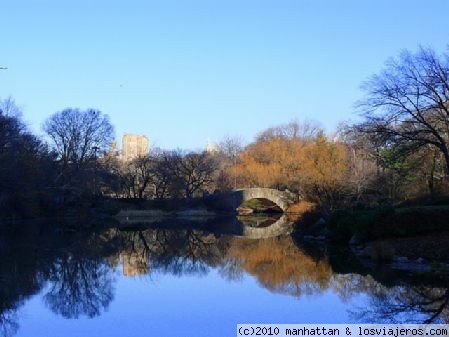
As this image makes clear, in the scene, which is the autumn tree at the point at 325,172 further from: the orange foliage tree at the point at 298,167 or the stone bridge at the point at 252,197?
the stone bridge at the point at 252,197

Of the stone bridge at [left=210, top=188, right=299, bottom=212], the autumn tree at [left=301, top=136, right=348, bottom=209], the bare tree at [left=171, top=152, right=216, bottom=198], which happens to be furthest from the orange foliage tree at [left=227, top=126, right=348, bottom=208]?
the bare tree at [left=171, top=152, right=216, bottom=198]

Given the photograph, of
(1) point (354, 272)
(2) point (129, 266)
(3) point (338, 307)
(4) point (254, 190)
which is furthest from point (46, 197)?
(3) point (338, 307)

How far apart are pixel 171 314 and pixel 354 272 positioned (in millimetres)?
6697

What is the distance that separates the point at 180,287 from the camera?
1427 cm

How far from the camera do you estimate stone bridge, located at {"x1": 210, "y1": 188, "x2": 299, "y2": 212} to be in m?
59.7

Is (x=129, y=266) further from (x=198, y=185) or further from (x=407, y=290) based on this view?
(x=198, y=185)

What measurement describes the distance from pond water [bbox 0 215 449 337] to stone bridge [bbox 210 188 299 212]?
35.9m

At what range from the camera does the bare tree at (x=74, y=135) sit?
60.8 metres

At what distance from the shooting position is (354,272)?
50.8 ft

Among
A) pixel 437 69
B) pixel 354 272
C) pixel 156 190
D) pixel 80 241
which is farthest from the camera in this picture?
pixel 156 190

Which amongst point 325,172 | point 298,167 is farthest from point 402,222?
point 298,167

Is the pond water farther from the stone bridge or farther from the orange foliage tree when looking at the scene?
the stone bridge

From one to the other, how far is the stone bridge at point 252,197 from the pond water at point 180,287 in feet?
118

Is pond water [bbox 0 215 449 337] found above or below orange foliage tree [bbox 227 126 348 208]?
below
